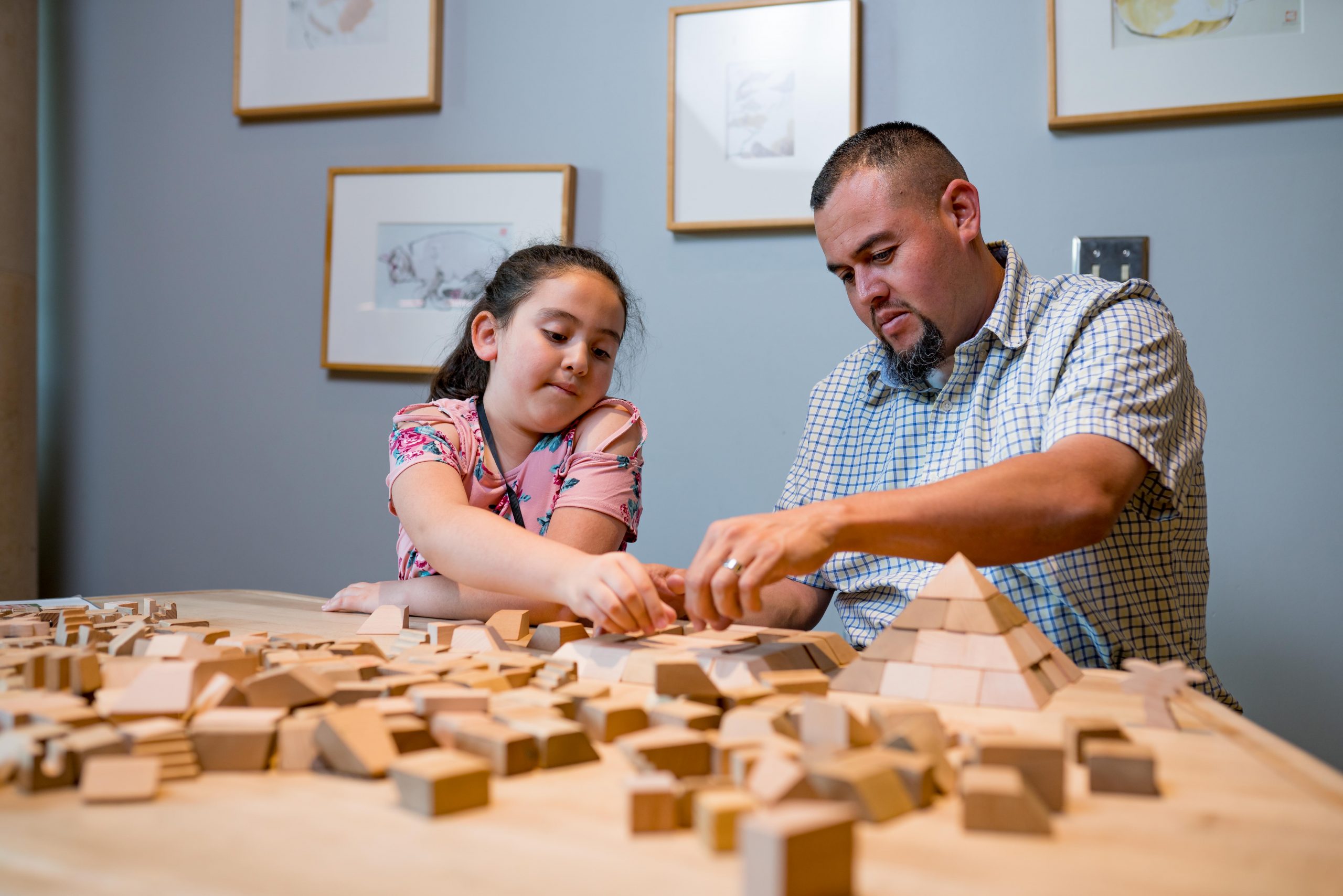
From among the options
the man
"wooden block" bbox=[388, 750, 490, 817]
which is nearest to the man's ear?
the man

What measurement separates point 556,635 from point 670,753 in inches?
16.6

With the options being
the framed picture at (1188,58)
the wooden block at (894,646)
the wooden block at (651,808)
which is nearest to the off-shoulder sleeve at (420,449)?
the wooden block at (894,646)

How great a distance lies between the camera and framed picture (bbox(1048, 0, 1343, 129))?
174 cm

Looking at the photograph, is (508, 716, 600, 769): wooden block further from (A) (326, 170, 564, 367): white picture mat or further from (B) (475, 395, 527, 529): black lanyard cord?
(A) (326, 170, 564, 367): white picture mat

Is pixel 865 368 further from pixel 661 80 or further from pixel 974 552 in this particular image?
pixel 661 80

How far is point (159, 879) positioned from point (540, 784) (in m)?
0.21

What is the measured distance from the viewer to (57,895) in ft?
1.44

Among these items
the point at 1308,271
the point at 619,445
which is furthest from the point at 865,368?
the point at 1308,271

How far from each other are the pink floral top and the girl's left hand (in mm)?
122

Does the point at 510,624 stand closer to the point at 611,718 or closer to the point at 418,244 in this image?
the point at 611,718

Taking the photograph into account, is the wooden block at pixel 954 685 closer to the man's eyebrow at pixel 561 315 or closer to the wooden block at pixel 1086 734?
the wooden block at pixel 1086 734

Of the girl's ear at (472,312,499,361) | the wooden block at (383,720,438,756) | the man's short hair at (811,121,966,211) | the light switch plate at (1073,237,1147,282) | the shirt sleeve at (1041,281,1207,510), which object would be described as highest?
the man's short hair at (811,121,966,211)

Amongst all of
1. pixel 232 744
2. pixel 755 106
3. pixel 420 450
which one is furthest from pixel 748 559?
pixel 755 106

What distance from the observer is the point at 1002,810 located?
50 cm
